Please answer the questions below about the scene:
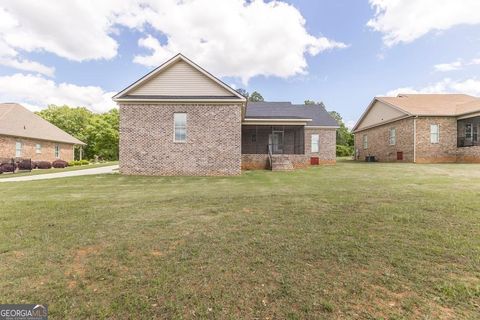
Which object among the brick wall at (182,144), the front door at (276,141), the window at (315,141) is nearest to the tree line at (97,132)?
the window at (315,141)

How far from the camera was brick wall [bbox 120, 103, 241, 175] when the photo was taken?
14.6 meters

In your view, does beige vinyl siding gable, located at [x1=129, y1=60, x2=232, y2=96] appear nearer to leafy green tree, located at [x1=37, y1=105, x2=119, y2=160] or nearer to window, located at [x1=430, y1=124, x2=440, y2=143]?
window, located at [x1=430, y1=124, x2=440, y2=143]

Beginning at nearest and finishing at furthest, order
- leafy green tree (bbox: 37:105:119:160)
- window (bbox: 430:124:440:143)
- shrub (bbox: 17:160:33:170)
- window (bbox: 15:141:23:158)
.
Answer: shrub (bbox: 17:160:33:170) < window (bbox: 430:124:440:143) < window (bbox: 15:141:23:158) < leafy green tree (bbox: 37:105:119:160)

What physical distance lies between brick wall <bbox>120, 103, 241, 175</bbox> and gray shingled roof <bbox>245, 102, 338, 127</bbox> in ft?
25.4

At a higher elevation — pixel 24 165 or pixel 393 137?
pixel 393 137

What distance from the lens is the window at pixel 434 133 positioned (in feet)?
70.5

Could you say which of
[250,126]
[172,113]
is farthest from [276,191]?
[250,126]

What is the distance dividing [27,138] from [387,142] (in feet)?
114

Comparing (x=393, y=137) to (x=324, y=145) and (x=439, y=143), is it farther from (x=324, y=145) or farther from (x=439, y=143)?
(x=324, y=145)

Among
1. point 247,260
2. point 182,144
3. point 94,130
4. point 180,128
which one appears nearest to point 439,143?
point 182,144

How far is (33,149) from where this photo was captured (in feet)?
83.4

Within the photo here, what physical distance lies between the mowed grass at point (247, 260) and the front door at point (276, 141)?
14.2m

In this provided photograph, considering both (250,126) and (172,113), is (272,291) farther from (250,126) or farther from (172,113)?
(250,126)

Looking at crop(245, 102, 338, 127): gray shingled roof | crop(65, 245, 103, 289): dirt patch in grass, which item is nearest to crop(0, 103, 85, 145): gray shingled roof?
crop(245, 102, 338, 127): gray shingled roof
